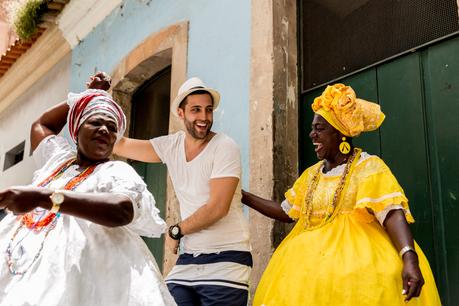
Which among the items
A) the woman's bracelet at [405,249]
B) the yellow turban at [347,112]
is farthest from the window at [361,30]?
the woman's bracelet at [405,249]

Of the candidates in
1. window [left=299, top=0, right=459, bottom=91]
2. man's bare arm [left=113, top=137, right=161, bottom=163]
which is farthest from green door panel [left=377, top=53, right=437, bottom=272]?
man's bare arm [left=113, top=137, right=161, bottom=163]

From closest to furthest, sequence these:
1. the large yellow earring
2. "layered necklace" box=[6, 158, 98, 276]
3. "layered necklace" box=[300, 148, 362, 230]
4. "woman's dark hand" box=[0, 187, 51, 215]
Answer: "woman's dark hand" box=[0, 187, 51, 215] → "layered necklace" box=[6, 158, 98, 276] → "layered necklace" box=[300, 148, 362, 230] → the large yellow earring

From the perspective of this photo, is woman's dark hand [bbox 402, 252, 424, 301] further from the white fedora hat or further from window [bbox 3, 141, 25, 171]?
window [bbox 3, 141, 25, 171]

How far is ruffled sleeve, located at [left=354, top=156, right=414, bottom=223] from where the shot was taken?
97.4 inches

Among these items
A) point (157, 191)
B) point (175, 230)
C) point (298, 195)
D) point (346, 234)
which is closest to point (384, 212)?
point (346, 234)

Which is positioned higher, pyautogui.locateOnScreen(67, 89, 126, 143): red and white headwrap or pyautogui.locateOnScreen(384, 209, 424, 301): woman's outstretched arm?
pyautogui.locateOnScreen(67, 89, 126, 143): red and white headwrap

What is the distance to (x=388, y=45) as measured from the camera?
141 inches

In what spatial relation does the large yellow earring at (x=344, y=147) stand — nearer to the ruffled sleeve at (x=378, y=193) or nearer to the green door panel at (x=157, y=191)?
the ruffled sleeve at (x=378, y=193)

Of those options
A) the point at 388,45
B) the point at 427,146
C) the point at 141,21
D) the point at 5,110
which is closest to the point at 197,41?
the point at 141,21

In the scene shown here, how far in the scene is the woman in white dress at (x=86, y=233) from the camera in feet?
5.77

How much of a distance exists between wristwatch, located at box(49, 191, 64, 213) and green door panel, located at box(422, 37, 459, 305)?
7.05ft

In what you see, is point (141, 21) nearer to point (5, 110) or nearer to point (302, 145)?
point (302, 145)

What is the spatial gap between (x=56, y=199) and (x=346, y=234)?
4.47 feet

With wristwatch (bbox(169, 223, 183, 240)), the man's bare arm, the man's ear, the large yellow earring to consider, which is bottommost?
wristwatch (bbox(169, 223, 183, 240))
